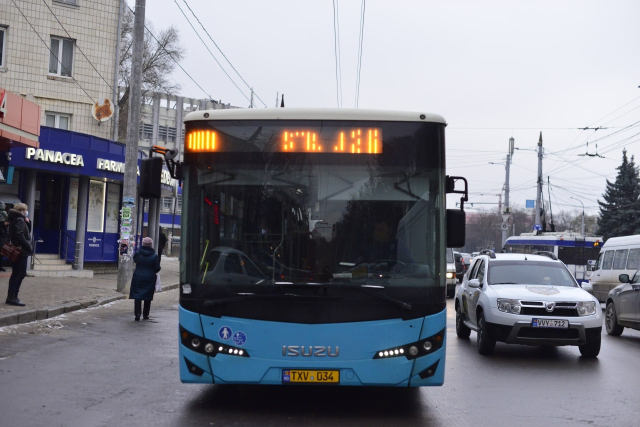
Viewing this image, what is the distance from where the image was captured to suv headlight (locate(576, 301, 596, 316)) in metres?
11.6

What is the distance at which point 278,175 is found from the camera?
286 inches

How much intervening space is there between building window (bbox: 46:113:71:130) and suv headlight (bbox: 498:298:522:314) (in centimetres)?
2274

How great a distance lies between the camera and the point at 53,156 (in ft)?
79.8

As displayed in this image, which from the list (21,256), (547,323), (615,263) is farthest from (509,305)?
(615,263)

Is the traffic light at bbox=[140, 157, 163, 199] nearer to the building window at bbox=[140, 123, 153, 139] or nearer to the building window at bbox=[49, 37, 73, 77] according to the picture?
the building window at bbox=[49, 37, 73, 77]

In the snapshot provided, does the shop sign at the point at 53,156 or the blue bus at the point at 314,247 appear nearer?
the blue bus at the point at 314,247

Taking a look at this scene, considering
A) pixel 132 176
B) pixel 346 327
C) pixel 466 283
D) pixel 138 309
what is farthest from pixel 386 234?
pixel 132 176

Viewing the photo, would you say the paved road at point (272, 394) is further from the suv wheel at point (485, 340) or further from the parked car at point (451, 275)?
the parked car at point (451, 275)

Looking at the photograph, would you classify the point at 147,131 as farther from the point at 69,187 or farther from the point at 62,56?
the point at 69,187

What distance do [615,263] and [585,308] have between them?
Answer: 1197cm

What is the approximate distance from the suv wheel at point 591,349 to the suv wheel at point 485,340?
1387mm

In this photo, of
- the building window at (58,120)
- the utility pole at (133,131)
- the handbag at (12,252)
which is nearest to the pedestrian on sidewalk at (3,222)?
the utility pole at (133,131)

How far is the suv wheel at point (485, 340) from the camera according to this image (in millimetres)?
11727

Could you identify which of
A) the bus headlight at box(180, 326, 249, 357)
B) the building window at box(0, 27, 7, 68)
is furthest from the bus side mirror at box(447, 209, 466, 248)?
the building window at box(0, 27, 7, 68)
